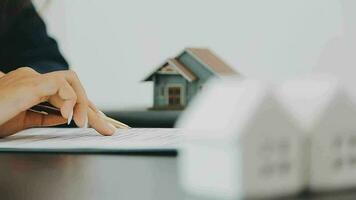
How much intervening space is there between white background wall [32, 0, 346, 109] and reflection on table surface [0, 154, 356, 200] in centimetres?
63

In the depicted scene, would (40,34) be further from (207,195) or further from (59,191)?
(207,195)

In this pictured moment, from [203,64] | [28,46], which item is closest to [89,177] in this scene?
[203,64]

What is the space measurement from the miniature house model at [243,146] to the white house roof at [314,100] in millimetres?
11

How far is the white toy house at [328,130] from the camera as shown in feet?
0.78

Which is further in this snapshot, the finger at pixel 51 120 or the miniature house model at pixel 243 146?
the finger at pixel 51 120

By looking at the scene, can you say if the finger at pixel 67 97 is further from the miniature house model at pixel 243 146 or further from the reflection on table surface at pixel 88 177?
the miniature house model at pixel 243 146

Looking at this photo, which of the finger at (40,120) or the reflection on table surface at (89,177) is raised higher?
the reflection on table surface at (89,177)

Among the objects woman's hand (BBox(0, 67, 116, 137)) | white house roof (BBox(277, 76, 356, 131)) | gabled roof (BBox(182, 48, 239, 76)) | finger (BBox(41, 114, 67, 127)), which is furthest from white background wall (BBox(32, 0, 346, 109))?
white house roof (BBox(277, 76, 356, 131))

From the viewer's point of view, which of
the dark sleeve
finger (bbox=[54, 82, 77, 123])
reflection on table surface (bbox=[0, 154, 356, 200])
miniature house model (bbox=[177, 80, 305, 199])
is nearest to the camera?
miniature house model (bbox=[177, 80, 305, 199])

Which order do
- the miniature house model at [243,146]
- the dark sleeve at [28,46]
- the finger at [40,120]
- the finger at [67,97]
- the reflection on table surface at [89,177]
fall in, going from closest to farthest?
the miniature house model at [243,146], the reflection on table surface at [89,177], the finger at [67,97], the finger at [40,120], the dark sleeve at [28,46]

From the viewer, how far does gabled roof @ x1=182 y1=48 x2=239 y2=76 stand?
110cm

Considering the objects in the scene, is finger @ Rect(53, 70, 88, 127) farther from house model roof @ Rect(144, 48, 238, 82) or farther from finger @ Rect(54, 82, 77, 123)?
house model roof @ Rect(144, 48, 238, 82)

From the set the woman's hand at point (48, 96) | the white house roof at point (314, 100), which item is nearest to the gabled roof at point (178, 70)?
the woman's hand at point (48, 96)

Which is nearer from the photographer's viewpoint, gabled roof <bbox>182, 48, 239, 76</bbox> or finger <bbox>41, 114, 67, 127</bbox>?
finger <bbox>41, 114, 67, 127</bbox>
